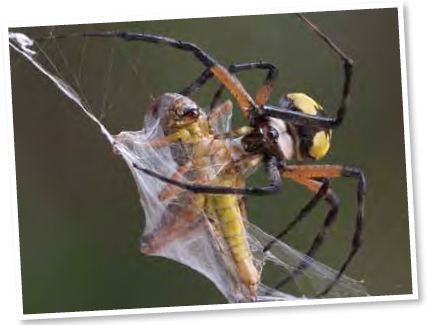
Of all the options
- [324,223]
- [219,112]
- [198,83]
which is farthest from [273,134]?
[324,223]

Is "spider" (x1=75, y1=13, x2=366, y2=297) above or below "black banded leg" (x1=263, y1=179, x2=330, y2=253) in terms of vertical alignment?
above

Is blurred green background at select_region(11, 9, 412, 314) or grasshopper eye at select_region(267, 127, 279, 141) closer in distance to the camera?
grasshopper eye at select_region(267, 127, 279, 141)

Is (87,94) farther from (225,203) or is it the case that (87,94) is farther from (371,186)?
(371,186)

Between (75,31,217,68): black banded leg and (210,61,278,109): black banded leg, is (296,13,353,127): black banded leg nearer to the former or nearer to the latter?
(210,61,278,109): black banded leg

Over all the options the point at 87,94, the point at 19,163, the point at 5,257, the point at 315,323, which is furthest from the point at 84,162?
the point at 315,323

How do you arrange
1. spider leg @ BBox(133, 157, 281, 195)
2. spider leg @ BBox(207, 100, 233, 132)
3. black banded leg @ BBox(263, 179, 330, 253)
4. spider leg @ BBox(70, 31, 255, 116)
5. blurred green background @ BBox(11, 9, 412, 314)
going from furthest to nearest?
blurred green background @ BBox(11, 9, 412, 314)
black banded leg @ BBox(263, 179, 330, 253)
spider leg @ BBox(207, 100, 233, 132)
spider leg @ BBox(70, 31, 255, 116)
spider leg @ BBox(133, 157, 281, 195)

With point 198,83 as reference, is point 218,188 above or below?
below

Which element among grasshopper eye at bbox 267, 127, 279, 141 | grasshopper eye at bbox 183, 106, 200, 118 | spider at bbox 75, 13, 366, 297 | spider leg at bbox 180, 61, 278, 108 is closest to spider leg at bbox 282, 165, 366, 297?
spider at bbox 75, 13, 366, 297

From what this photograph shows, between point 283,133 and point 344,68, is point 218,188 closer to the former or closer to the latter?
point 283,133

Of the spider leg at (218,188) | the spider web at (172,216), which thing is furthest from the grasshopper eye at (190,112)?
the spider leg at (218,188)
